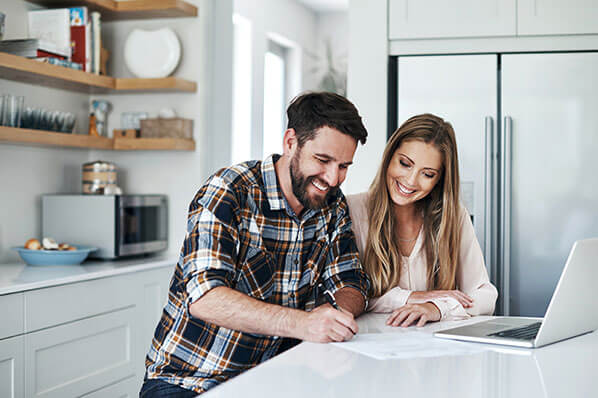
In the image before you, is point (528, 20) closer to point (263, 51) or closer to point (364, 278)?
point (364, 278)

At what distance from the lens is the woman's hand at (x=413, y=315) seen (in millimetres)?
1736

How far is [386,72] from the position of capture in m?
3.22

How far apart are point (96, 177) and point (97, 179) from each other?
0.01 meters

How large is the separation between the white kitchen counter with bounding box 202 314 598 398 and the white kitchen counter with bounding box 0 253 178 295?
55.9 inches

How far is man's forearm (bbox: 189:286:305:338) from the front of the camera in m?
1.56

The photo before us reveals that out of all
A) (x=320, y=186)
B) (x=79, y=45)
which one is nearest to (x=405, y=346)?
(x=320, y=186)

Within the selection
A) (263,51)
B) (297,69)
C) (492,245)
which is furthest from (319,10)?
(492,245)

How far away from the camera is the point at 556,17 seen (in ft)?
A: 9.96

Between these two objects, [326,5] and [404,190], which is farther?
[326,5]

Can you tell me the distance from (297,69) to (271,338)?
526 cm

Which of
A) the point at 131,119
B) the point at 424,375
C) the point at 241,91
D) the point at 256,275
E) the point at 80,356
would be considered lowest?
the point at 80,356

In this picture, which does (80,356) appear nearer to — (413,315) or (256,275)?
(256,275)

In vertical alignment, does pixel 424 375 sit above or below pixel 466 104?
below

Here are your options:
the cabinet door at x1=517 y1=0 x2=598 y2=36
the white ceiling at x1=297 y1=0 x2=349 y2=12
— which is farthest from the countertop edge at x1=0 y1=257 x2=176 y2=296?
the white ceiling at x1=297 y1=0 x2=349 y2=12
